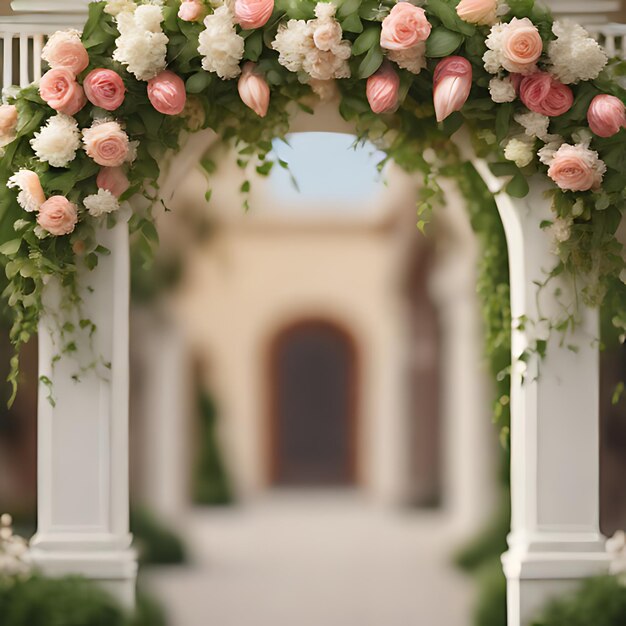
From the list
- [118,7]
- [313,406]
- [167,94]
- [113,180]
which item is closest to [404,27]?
[167,94]

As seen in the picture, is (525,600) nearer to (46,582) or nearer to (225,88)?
(46,582)

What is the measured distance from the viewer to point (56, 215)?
3.10 m

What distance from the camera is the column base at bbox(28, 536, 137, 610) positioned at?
3.29 metres

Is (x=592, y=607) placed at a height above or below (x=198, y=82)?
below

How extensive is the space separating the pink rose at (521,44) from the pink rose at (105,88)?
1.36m

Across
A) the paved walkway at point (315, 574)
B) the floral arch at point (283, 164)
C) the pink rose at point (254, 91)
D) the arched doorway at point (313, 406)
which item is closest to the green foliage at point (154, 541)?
the paved walkway at point (315, 574)

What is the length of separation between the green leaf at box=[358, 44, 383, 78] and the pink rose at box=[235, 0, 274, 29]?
37cm

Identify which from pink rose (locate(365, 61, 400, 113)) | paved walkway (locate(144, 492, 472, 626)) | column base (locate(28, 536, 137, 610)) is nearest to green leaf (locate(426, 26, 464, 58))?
pink rose (locate(365, 61, 400, 113))

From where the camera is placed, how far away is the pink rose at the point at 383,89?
3.09 metres

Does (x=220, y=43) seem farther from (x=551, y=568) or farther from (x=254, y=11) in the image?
(x=551, y=568)

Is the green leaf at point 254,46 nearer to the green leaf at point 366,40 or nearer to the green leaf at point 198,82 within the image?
the green leaf at point 198,82

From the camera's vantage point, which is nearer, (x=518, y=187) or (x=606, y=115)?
(x=606, y=115)

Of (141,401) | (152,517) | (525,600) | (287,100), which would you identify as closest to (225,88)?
(287,100)

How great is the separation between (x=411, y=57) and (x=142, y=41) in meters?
0.94
